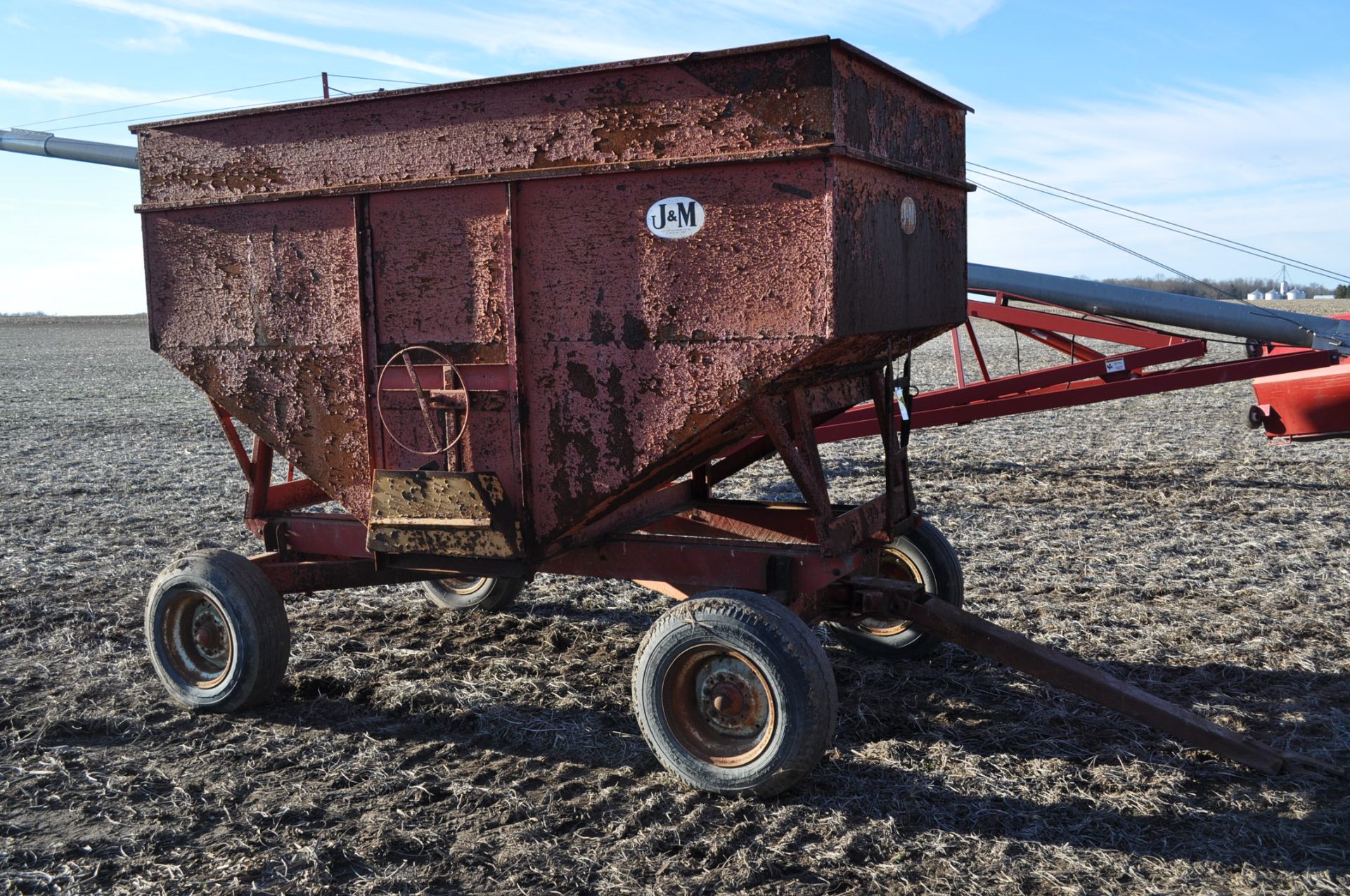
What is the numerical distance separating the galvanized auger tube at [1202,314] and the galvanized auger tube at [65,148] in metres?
10.1

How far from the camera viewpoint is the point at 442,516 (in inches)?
164

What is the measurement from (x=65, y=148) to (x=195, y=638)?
11559mm

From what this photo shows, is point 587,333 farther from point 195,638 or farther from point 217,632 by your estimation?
point 195,638

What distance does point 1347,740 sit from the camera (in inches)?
153

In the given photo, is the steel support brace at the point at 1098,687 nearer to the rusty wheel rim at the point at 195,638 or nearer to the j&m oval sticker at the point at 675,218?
the j&m oval sticker at the point at 675,218

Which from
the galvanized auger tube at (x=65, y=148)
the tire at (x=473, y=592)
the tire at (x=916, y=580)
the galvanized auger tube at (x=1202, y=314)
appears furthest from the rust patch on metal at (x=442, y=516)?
the galvanized auger tube at (x=65, y=148)

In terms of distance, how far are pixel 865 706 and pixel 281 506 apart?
2.84 meters

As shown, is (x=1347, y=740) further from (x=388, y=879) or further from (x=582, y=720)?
(x=388, y=879)

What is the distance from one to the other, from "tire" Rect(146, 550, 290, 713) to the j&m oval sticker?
7.27 feet

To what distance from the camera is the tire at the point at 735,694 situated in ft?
11.2

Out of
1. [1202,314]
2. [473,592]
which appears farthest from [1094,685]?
[1202,314]

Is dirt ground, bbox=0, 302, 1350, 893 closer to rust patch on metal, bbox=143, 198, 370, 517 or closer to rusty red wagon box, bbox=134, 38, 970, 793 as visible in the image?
rusty red wagon box, bbox=134, 38, 970, 793

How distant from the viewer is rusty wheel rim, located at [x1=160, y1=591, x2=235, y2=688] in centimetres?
446

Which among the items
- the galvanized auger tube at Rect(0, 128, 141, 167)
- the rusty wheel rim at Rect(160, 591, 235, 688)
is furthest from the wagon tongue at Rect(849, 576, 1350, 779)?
the galvanized auger tube at Rect(0, 128, 141, 167)
